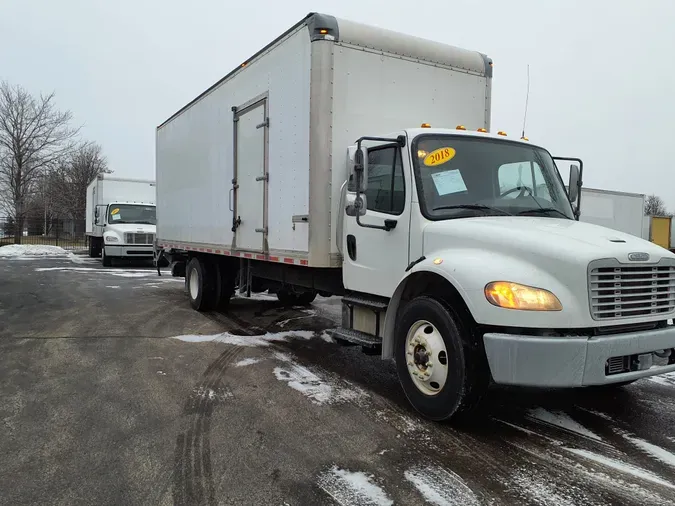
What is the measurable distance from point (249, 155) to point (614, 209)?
20867mm

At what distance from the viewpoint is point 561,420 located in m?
4.29

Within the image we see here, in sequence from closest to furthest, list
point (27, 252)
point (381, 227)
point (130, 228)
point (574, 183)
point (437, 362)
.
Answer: point (437, 362) → point (381, 227) → point (574, 183) → point (130, 228) → point (27, 252)

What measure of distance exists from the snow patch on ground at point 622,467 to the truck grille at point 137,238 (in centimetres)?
1767

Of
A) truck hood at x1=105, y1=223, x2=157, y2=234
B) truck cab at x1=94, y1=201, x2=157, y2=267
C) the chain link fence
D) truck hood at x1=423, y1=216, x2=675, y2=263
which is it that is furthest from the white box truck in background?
→ the chain link fence

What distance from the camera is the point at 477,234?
398 centimetres

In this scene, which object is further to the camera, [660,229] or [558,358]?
[660,229]

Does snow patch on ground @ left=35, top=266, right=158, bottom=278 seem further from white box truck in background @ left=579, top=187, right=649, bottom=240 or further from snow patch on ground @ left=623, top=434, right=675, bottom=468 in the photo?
white box truck in background @ left=579, top=187, right=649, bottom=240

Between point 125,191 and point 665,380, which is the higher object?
point 125,191

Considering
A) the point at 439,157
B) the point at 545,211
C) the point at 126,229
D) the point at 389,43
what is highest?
the point at 389,43

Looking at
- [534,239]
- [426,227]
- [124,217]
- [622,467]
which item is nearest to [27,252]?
[124,217]

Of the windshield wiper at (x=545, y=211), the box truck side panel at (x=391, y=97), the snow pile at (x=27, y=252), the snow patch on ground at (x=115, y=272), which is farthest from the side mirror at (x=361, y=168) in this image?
the snow pile at (x=27, y=252)

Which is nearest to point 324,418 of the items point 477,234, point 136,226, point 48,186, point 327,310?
point 477,234

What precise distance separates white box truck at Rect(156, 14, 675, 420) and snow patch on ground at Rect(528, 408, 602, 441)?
0.67m

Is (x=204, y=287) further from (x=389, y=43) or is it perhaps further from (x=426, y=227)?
(x=426, y=227)
